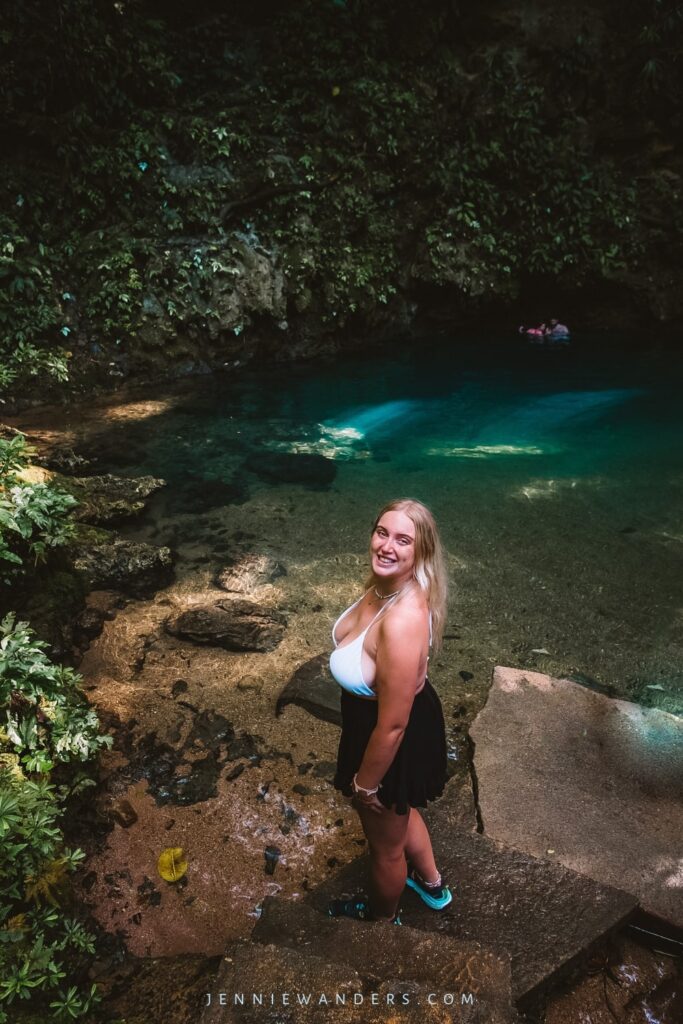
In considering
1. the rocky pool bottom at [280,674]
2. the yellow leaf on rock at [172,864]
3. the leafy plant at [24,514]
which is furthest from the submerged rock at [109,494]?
the yellow leaf on rock at [172,864]

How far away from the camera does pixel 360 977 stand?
1892mm

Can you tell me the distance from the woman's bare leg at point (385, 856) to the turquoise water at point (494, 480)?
1905 mm

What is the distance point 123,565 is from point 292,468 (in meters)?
2.98

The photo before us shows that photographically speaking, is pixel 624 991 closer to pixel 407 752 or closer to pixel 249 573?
pixel 407 752

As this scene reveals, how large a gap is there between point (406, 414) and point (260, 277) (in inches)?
162

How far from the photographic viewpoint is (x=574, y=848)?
277 centimetres

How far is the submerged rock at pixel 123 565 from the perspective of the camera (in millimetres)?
4871

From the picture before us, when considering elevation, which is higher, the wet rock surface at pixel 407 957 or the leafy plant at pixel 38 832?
the leafy plant at pixel 38 832

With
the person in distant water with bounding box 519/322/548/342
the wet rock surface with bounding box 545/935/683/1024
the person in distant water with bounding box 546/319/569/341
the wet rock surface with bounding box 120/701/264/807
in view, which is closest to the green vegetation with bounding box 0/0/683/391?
the person in distant water with bounding box 519/322/548/342

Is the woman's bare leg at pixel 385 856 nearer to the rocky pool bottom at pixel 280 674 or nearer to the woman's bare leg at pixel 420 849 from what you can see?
the woman's bare leg at pixel 420 849

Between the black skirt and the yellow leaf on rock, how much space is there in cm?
112

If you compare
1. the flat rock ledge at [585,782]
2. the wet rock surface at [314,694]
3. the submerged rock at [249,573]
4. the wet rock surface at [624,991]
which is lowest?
the wet rock surface at [624,991]

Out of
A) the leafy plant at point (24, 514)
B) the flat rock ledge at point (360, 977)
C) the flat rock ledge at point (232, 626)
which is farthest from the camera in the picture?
the flat rock ledge at point (232, 626)
